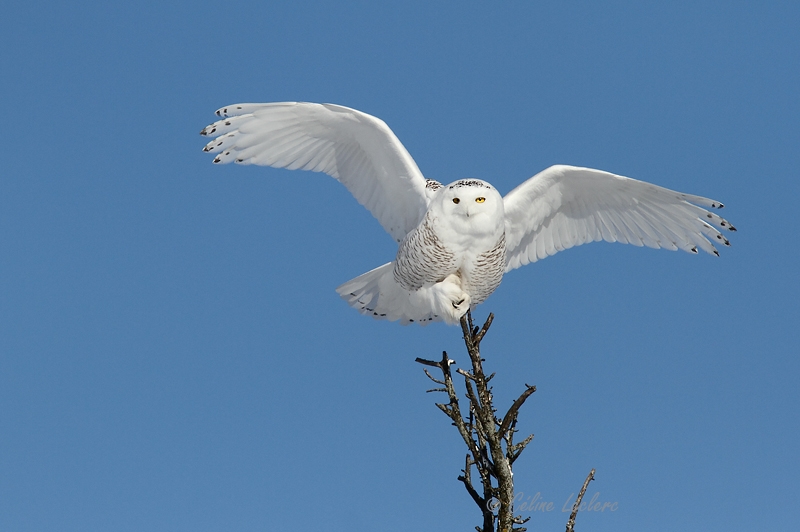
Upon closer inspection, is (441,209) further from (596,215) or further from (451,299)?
(596,215)

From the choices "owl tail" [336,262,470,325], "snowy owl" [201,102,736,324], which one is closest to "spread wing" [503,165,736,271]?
"snowy owl" [201,102,736,324]

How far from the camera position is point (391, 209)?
7.93 meters

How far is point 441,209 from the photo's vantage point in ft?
21.9

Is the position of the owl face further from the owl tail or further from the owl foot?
the owl tail

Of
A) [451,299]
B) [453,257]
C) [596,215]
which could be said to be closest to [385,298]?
[451,299]

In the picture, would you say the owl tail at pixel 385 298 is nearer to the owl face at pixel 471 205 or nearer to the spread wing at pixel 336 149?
the spread wing at pixel 336 149

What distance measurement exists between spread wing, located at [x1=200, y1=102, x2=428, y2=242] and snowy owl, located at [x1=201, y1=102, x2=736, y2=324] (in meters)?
0.01

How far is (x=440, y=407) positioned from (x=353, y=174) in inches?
117

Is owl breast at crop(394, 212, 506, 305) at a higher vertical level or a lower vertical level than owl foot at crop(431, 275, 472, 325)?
higher

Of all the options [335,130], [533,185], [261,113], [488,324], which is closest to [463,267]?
[488,324]

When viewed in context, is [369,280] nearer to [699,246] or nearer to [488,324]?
[488,324]

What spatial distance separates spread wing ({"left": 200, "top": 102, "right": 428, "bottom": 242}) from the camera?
7355 millimetres

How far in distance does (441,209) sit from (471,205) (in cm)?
29

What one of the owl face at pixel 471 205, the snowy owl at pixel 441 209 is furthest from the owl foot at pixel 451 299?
the owl face at pixel 471 205
